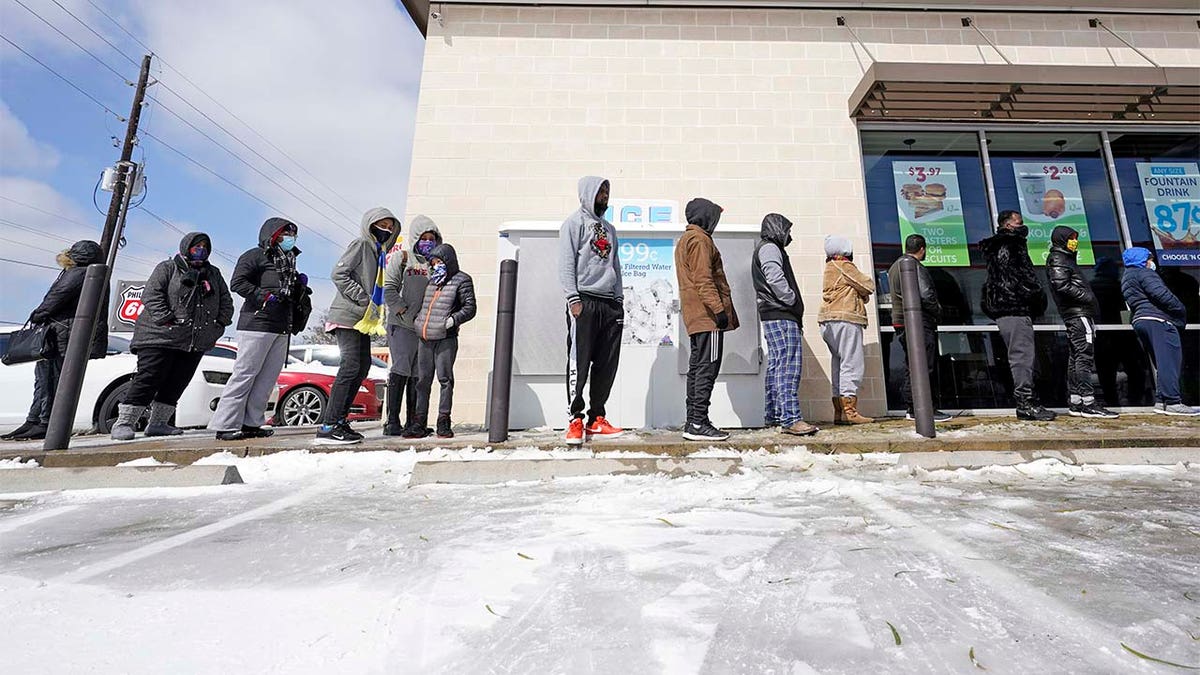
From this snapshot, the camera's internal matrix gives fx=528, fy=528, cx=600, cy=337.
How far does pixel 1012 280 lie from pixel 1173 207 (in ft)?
14.0

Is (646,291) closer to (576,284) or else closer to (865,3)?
(576,284)

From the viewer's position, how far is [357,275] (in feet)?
13.3

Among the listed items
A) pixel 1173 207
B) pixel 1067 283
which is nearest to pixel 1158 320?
pixel 1067 283

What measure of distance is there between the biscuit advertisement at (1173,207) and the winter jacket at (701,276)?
20.5 feet

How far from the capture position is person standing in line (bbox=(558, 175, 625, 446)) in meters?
3.62

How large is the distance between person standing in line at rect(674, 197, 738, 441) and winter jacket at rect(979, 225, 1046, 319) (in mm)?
2584

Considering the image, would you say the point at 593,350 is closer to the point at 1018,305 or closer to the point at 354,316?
the point at 354,316

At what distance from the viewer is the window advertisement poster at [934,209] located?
6.27 metres

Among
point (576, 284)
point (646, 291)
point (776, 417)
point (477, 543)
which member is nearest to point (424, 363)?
point (576, 284)

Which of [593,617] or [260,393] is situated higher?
[260,393]

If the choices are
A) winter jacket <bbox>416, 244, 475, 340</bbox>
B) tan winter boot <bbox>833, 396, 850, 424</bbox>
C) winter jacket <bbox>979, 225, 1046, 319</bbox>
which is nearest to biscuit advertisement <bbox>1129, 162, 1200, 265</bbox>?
winter jacket <bbox>979, 225, 1046, 319</bbox>

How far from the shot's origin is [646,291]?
15.7ft

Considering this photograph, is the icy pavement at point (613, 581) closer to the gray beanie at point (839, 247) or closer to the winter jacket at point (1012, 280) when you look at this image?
the winter jacket at point (1012, 280)

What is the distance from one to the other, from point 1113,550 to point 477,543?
1.98m
